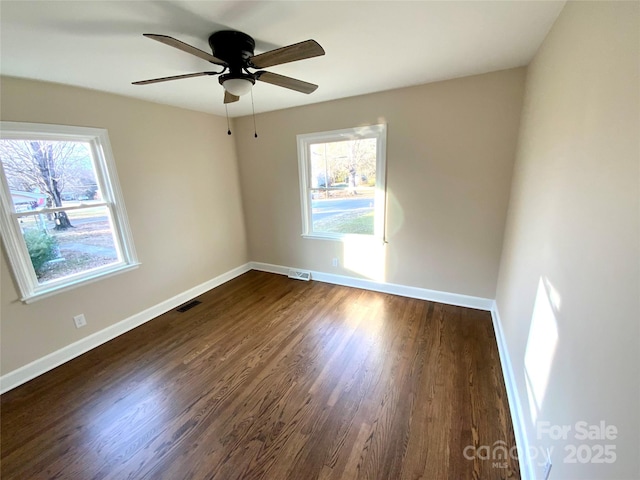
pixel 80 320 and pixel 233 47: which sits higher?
pixel 233 47

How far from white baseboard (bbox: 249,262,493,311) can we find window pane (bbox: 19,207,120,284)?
87.9 inches

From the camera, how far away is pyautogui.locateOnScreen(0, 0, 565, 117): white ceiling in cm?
137

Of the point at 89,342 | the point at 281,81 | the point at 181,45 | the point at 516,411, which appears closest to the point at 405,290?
the point at 516,411

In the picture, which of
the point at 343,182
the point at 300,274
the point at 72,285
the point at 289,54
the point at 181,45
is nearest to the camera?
the point at 181,45

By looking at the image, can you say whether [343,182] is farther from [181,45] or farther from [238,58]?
[181,45]

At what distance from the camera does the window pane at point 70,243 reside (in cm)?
223

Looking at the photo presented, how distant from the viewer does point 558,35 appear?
150 cm

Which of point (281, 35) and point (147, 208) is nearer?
point (281, 35)

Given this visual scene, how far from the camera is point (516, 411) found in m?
1.64

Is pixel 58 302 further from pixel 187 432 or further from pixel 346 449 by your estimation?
pixel 346 449

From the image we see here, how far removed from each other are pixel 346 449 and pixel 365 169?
2.73 metres

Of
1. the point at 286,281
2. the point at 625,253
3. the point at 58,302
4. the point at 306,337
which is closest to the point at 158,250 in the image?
the point at 58,302

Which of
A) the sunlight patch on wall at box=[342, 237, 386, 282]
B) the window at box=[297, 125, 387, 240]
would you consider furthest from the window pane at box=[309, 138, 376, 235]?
the sunlight patch on wall at box=[342, 237, 386, 282]

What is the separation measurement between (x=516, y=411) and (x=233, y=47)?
2885 mm
